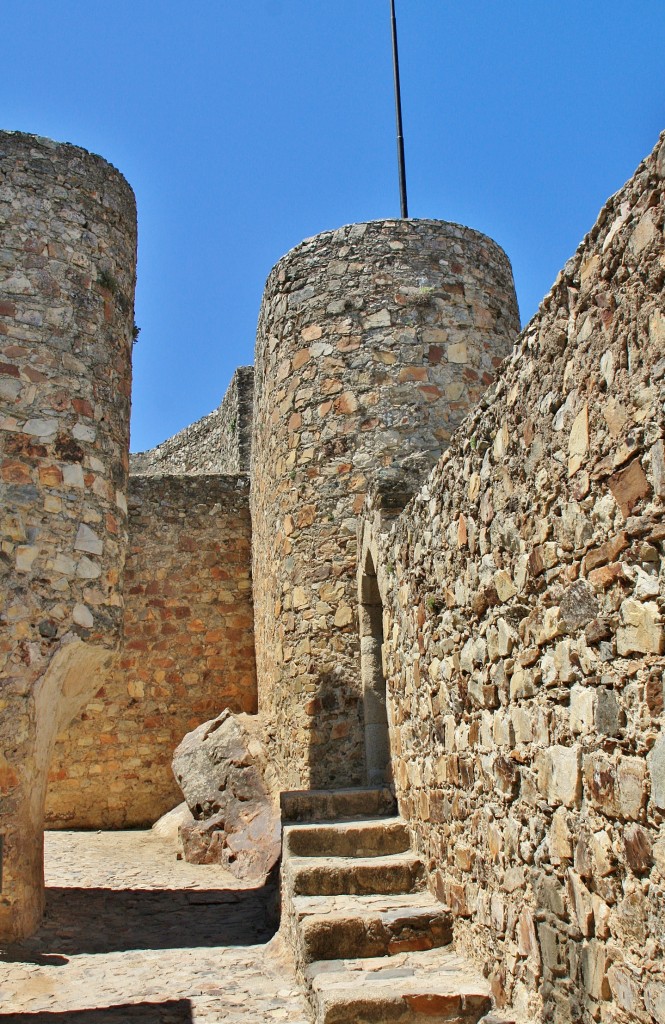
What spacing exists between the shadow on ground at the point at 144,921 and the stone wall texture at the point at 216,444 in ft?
22.2

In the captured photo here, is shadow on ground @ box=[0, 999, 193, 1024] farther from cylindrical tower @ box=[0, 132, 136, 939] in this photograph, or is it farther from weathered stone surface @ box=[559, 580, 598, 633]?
weathered stone surface @ box=[559, 580, 598, 633]

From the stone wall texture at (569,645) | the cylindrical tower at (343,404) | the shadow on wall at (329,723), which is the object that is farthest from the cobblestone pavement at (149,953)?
the stone wall texture at (569,645)

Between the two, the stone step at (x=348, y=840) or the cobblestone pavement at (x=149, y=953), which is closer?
the cobblestone pavement at (x=149, y=953)

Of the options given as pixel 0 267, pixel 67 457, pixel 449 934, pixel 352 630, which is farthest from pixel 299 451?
pixel 449 934

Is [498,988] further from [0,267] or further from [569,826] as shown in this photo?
[0,267]

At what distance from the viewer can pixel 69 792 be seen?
950cm

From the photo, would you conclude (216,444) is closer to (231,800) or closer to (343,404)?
(343,404)

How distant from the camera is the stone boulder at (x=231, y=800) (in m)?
7.25

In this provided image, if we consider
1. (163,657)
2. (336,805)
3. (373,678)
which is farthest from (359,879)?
(163,657)

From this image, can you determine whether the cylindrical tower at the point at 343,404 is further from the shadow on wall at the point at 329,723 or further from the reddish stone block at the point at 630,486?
the reddish stone block at the point at 630,486

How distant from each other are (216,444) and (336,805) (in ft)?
34.9

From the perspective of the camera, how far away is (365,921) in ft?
14.4

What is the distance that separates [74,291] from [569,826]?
4974 mm

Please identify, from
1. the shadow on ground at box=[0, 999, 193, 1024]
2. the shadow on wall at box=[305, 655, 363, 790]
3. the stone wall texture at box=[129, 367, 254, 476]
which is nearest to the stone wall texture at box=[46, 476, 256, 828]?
the stone wall texture at box=[129, 367, 254, 476]
